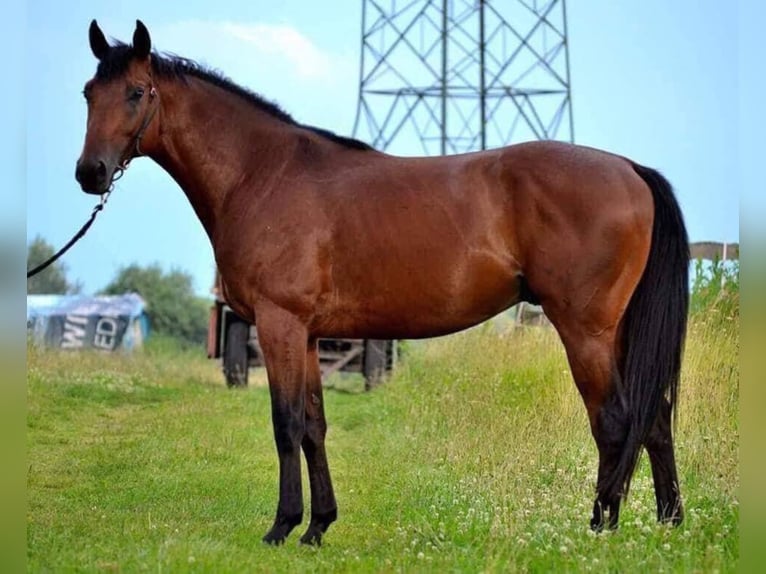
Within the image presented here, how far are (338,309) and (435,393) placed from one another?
5269 millimetres

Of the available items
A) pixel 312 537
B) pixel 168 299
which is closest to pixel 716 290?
pixel 312 537

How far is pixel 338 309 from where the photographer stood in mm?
5398

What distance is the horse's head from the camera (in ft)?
17.5

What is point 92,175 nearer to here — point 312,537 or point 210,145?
point 210,145

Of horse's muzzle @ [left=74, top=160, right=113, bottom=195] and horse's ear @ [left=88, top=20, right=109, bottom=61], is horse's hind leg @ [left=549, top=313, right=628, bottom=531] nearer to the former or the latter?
horse's muzzle @ [left=74, top=160, right=113, bottom=195]

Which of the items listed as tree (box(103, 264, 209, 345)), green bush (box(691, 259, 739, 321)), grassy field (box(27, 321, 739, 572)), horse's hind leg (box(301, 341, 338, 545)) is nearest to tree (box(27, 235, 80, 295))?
tree (box(103, 264, 209, 345))

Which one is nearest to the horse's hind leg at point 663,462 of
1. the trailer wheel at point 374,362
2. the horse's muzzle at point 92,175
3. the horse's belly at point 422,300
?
the horse's belly at point 422,300

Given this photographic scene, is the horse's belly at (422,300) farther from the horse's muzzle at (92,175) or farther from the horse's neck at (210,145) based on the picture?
the horse's muzzle at (92,175)

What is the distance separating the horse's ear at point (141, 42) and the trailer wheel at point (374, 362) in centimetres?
988

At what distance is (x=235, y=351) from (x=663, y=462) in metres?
11.0

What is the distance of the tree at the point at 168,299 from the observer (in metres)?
43.8

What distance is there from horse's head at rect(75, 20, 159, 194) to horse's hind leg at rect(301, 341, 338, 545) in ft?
4.88
